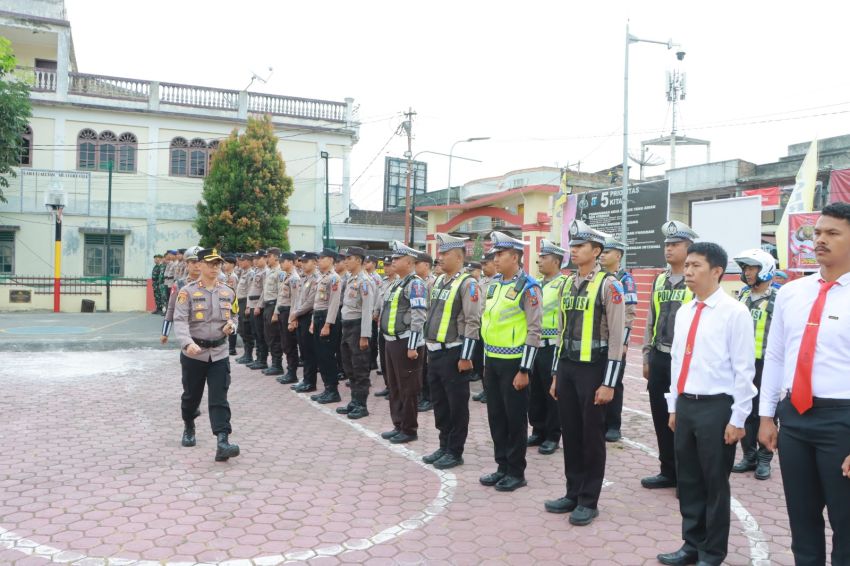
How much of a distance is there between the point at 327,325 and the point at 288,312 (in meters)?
2.10

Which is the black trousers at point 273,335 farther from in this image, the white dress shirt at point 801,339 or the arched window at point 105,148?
the arched window at point 105,148

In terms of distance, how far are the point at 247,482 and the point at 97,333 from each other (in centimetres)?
1231

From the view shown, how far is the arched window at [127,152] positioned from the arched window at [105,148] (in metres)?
0.23

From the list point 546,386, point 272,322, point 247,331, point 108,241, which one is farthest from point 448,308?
point 108,241

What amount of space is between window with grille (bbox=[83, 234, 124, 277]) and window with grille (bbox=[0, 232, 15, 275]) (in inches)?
97.2

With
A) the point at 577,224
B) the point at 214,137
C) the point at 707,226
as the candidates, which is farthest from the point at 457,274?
the point at 214,137

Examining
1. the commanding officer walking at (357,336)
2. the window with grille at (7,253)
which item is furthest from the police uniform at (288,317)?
the window with grille at (7,253)

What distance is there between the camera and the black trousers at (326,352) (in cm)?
883

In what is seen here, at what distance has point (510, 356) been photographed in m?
5.25

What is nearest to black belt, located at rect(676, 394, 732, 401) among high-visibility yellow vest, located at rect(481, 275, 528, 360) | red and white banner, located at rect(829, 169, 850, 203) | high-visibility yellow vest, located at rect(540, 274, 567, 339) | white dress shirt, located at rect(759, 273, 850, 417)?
white dress shirt, located at rect(759, 273, 850, 417)

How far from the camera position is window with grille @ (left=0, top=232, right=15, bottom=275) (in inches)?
990

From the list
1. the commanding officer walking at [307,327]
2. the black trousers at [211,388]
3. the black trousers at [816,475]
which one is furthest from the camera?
the commanding officer walking at [307,327]

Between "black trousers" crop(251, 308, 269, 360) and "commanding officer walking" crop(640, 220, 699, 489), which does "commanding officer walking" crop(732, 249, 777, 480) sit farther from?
"black trousers" crop(251, 308, 269, 360)

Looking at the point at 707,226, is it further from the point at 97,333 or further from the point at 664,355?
the point at 97,333
